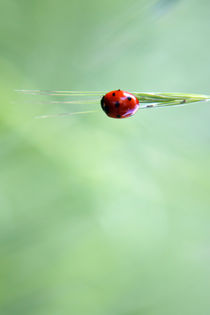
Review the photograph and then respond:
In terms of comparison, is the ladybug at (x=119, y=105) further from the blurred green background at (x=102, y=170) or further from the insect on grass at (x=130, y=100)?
the blurred green background at (x=102, y=170)

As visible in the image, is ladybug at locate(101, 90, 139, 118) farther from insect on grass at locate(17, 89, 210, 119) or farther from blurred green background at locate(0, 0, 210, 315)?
blurred green background at locate(0, 0, 210, 315)

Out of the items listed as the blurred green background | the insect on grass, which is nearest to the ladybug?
the insect on grass

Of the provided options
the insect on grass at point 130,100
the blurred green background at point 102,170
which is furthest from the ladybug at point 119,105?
the blurred green background at point 102,170

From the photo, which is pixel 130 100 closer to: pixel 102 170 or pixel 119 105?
pixel 119 105

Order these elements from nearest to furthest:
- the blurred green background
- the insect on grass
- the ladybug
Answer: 1. the insect on grass
2. the ladybug
3. the blurred green background

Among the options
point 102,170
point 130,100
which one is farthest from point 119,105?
point 102,170
